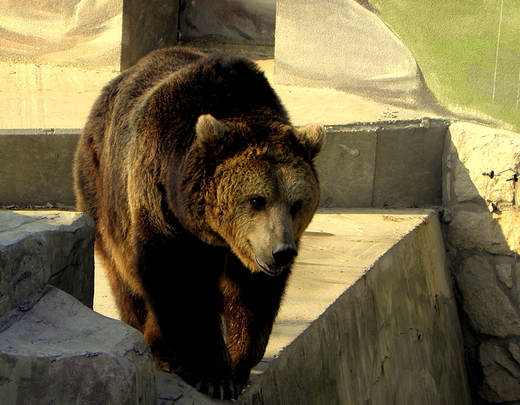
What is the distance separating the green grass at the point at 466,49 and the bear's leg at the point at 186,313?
4691 millimetres

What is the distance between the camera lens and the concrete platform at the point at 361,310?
11.0ft

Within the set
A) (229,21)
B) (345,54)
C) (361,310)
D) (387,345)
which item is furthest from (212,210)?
(229,21)

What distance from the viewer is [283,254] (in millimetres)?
2717

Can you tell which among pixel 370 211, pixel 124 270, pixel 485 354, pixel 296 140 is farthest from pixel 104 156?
pixel 485 354

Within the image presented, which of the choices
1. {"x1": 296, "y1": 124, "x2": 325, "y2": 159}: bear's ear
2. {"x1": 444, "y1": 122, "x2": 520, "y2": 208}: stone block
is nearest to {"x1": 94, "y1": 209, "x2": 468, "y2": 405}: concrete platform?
{"x1": 444, "y1": 122, "x2": 520, "y2": 208}: stone block

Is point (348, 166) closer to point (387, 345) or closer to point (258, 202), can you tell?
point (387, 345)

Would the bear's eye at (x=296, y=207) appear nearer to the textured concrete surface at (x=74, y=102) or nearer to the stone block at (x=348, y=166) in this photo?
the stone block at (x=348, y=166)

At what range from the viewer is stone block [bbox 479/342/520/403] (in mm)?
6090

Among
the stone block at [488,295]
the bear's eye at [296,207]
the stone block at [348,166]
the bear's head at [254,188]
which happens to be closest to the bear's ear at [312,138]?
the bear's head at [254,188]

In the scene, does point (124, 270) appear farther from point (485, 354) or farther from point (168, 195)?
point (485, 354)

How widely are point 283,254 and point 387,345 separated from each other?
7.03 ft

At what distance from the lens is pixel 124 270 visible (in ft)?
10.9

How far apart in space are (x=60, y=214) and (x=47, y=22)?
6.34m

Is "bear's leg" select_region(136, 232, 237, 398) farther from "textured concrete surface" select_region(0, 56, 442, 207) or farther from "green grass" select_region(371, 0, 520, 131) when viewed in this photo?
"green grass" select_region(371, 0, 520, 131)
